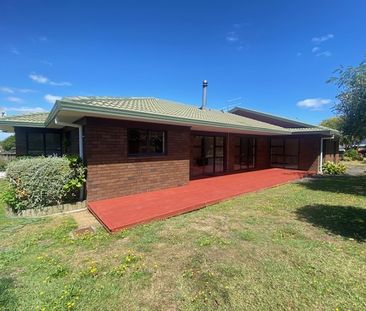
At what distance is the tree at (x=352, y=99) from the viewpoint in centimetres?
750

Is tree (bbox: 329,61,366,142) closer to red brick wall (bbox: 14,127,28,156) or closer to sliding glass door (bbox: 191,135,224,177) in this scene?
sliding glass door (bbox: 191,135,224,177)

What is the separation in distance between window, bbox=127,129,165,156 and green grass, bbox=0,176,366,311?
3.04 metres

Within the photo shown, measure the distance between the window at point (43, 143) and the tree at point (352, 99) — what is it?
14.1 metres

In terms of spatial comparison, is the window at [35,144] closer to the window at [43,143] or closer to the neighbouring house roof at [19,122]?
the window at [43,143]

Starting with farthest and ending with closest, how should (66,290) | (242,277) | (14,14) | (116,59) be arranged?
(116,59) → (14,14) → (242,277) → (66,290)

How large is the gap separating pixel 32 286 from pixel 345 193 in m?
10.4

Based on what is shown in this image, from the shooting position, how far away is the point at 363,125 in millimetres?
8656

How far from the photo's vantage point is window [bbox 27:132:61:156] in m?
12.1

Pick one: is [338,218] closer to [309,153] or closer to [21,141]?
[309,153]

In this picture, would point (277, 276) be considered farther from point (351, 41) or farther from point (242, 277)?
point (351, 41)

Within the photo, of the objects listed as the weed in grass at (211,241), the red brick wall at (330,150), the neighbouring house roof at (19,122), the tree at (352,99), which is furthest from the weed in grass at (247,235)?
the red brick wall at (330,150)

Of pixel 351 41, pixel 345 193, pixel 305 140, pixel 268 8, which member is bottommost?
pixel 345 193

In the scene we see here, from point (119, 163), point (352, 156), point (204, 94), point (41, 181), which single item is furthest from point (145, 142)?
point (352, 156)

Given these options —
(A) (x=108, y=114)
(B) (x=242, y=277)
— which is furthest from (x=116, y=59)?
(B) (x=242, y=277)
